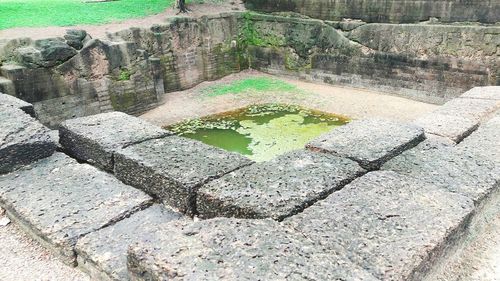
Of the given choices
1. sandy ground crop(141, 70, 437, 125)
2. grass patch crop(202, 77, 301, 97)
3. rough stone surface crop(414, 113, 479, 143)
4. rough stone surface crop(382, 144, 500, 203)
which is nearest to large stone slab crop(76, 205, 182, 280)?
rough stone surface crop(382, 144, 500, 203)

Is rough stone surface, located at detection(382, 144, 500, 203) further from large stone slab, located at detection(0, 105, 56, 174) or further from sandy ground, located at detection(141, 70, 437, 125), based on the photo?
sandy ground, located at detection(141, 70, 437, 125)

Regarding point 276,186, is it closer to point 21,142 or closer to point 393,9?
point 21,142

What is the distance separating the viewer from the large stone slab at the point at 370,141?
2381mm

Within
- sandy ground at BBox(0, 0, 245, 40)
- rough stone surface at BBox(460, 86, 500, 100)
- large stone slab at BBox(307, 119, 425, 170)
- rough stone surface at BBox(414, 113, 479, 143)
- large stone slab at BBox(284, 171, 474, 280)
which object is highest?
sandy ground at BBox(0, 0, 245, 40)

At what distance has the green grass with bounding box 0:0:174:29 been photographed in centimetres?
937

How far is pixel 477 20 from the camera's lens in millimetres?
8461

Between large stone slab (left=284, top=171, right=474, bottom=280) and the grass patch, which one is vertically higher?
large stone slab (left=284, top=171, right=474, bottom=280)

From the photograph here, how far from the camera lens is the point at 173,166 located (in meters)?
2.29

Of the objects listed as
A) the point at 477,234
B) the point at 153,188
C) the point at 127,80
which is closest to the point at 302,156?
the point at 153,188

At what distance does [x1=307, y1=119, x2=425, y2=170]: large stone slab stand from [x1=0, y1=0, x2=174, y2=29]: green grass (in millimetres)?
8536

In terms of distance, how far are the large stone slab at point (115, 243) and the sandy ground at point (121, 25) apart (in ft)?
24.1

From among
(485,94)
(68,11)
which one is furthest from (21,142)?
(68,11)

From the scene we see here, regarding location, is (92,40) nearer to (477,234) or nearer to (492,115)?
(492,115)

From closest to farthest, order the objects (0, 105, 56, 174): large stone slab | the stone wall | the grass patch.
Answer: (0, 105, 56, 174): large stone slab < the stone wall < the grass patch
